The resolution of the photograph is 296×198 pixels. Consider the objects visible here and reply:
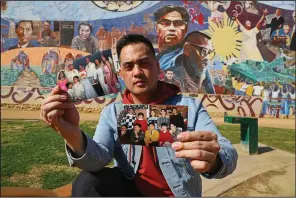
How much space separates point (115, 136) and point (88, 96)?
30cm

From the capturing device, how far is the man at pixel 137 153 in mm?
1326

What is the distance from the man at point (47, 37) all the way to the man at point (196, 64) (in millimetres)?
4978

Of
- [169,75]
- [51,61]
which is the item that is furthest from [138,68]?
[51,61]

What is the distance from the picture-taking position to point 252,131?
6.27m

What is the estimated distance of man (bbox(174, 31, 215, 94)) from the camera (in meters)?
12.3

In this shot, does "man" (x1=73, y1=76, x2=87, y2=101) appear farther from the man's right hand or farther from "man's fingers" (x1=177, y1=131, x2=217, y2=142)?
"man's fingers" (x1=177, y1=131, x2=217, y2=142)

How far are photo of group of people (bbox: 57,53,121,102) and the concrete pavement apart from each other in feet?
9.26

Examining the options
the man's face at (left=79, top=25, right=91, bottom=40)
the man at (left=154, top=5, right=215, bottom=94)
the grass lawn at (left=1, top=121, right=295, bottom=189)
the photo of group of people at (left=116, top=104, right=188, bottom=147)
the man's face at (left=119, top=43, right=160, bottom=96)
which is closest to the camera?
the photo of group of people at (left=116, top=104, right=188, bottom=147)

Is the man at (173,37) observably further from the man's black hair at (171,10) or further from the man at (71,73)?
the man at (71,73)

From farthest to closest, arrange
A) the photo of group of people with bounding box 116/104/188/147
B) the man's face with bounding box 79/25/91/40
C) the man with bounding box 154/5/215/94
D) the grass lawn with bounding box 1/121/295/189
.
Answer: the man's face with bounding box 79/25/91/40 → the man with bounding box 154/5/215/94 → the grass lawn with bounding box 1/121/295/189 → the photo of group of people with bounding box 116/104/188/147

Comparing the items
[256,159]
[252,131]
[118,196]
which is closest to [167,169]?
[118,196]

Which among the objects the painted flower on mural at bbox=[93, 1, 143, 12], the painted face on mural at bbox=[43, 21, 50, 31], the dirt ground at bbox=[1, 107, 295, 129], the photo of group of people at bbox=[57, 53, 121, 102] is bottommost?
the dirt ground at bbox=[1, 107, 295, 129]

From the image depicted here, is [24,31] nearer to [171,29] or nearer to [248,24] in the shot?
[171,29]

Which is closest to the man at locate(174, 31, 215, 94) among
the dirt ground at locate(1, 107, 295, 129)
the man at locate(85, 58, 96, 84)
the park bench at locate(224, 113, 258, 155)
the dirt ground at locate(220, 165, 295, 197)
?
the dirt ground at locate(1, 107, 295, 129)
